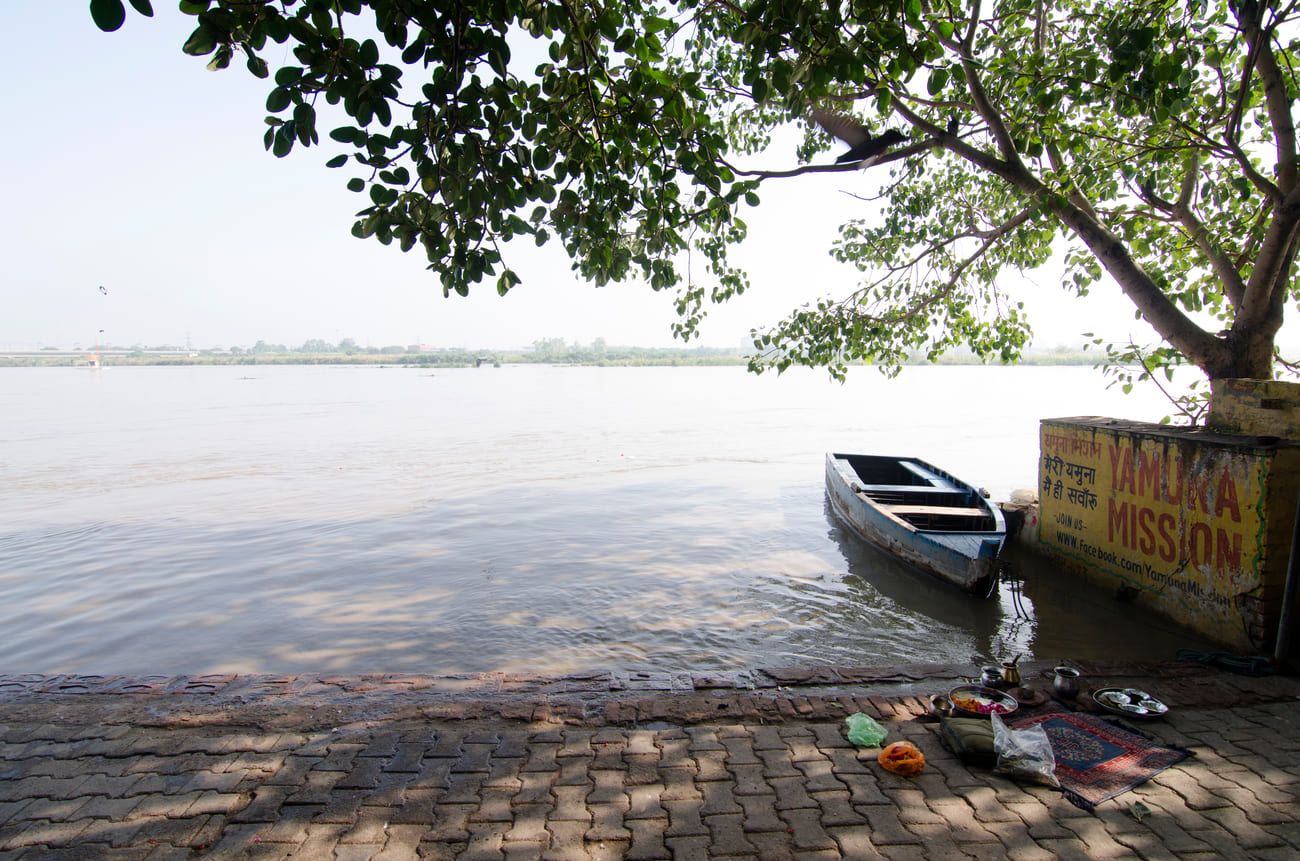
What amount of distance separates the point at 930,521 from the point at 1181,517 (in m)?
3.48

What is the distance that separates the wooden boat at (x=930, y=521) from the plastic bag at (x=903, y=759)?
4423mm

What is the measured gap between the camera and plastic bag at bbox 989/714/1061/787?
356 cm

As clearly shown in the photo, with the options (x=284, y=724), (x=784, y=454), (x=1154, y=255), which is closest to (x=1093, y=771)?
(x=284, y=724)

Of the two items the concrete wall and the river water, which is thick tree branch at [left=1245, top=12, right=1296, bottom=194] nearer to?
the concrete wall

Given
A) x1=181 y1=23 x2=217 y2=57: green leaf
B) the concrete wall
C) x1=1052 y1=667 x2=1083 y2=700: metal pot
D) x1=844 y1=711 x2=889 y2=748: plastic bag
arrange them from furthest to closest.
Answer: the concrete wall → x1=1052 y1=667 x2=1083 y2=700: metal pot → x1=844 y1=711 x2=889 y2=748: plastic bag → x1=181 y1=23 x2=217 y2=57: green leaf

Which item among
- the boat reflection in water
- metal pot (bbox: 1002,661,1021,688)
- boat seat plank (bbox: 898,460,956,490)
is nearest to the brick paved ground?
metal pot (bbox: 1002,661,1021,688)

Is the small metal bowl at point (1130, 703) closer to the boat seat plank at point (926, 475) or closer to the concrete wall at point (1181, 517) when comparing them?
the concrete wall at point (1181, 517)

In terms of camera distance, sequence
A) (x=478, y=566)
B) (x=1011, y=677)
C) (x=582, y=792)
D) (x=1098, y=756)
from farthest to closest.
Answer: (x=478, y=566), (x=1011, y=677), (x=1098, y=756), (x=582, y=792)

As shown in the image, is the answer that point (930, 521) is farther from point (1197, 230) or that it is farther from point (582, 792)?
point (582, 792)

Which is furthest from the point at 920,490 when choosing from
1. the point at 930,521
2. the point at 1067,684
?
the point at 1067,684

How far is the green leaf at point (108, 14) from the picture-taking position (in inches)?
97.5

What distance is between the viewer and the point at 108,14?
2.50m

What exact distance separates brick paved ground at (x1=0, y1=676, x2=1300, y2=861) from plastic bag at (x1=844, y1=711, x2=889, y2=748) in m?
A: 0.08

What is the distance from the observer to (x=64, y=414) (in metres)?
34.8
